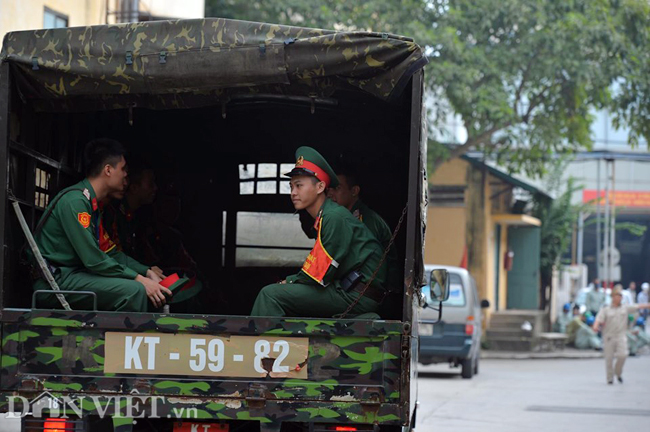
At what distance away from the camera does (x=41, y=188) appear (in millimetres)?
6848

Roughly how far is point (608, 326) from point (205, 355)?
46.6 feet

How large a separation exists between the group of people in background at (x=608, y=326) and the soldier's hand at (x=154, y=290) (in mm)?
12808

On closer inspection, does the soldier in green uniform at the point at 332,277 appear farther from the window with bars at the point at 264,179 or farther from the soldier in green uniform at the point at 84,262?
the window with bars at the point at 264,179

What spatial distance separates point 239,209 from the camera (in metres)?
9.26

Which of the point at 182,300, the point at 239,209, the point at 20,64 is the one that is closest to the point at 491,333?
the point at 239,209

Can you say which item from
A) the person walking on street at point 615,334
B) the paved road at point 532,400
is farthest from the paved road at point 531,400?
the person walking on street at point 615,334

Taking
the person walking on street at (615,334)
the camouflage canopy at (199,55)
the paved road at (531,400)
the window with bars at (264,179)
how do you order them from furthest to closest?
the person walking on street at (615,334)
the paved road at (531,400)
the window with bars at (264,179)
the camouflage canopy at (199,55)

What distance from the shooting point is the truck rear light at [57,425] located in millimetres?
5703

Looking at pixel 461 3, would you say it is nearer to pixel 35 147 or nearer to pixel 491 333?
pixel 491 333

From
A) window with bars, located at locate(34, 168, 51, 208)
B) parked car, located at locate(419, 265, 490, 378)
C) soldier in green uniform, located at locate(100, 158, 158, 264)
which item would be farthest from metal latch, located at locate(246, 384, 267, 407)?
parked car, located at locate(419, 265, 490, 378)

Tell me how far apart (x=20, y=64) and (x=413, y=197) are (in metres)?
2.24

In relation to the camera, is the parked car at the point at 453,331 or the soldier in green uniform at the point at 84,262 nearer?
the soldier in green uniform at the point at 84,262

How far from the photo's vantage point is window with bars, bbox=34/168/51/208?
6750 mm

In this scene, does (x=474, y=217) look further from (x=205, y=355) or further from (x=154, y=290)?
(x=205, y=355)
